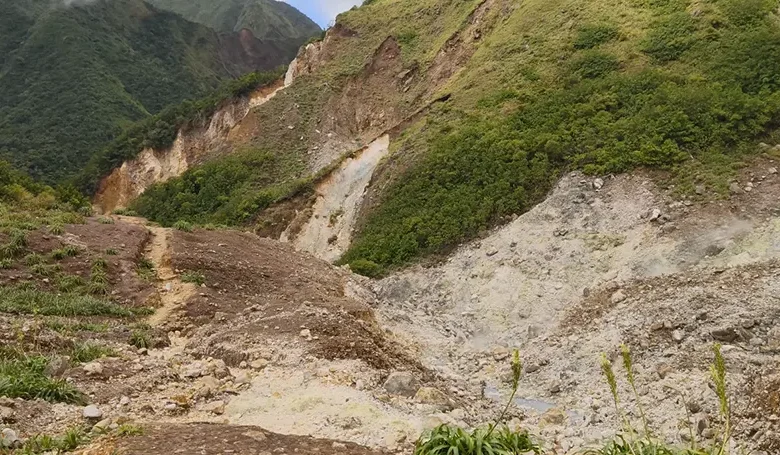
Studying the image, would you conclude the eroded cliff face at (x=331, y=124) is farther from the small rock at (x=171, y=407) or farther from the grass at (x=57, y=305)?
the small rock at (x=171, y=407)

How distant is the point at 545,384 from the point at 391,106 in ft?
99.1

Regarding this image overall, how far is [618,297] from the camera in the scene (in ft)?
47.7

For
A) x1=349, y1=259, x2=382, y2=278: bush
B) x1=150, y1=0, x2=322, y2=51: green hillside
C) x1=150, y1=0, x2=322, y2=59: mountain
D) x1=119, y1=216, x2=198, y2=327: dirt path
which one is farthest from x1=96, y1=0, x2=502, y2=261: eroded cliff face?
x1=150, y1=0, x2=322, y2=51: green hillside

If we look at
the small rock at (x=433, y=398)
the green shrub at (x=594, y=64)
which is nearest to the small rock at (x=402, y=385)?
the small rock at (x=433, y=398)

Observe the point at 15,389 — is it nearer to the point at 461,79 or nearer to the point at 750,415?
the point at 750,415

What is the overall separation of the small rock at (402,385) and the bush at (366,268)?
11221 millimetres

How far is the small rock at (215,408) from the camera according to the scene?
8172 mm

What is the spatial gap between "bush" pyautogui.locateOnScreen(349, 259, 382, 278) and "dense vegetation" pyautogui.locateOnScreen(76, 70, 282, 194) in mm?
31664

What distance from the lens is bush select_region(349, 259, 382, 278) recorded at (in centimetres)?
2136

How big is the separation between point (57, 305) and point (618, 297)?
12.3 meters

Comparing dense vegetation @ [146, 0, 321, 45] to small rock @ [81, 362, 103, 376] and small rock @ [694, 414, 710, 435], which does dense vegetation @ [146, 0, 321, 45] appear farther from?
small rock @ [694, 414, 710, 435]

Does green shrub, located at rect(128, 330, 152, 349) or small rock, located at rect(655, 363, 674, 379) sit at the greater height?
green shrub, located at rect(128, 330, 152, 349)

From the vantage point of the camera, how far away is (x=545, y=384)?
11.7 meters

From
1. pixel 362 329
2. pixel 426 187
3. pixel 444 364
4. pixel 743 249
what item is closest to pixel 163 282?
A: pixel 362 329
